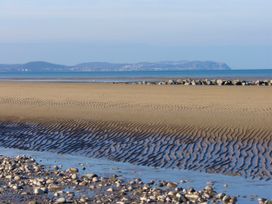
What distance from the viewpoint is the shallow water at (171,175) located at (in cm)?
1089

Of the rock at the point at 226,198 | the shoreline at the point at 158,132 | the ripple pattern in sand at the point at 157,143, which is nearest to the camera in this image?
the rock at the point at 226,198

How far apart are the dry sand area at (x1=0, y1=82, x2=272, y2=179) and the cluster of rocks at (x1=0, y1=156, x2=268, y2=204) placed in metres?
2.36

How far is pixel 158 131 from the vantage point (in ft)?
62.8

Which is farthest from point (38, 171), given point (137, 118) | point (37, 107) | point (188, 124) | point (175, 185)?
point (37, 107)

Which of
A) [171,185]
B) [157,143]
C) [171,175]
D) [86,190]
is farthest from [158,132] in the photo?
[86,190]

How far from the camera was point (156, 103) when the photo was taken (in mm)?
28219

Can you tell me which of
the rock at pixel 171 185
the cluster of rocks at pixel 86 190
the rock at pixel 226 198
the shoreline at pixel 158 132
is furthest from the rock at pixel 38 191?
the shoreline at pixel 158 132

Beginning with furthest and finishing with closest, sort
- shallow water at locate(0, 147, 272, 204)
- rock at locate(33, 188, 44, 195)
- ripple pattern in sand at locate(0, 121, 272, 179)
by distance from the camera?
1. ripple pattern in sand at locate(0, 121, 272, 179)
2. shallow water at locate(0, 147, 272, 204)
3. rock at locate(33, 188, 44, 195)

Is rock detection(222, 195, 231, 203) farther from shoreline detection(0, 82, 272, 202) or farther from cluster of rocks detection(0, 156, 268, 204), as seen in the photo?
shoreline detection(0, 82, 272, 202)

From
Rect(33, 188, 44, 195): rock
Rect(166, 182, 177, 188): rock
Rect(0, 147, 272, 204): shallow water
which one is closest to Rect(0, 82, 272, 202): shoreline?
Rect(0, 147, 272, 204): shallow water

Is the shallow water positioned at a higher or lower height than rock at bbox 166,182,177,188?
lower

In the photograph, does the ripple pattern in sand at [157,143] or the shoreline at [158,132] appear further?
the shoreline at [158,132]

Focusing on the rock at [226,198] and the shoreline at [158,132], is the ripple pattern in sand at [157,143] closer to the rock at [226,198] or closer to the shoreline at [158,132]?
the shoreline at [158,132]

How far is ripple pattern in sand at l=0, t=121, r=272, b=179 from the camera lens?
14.1 m
